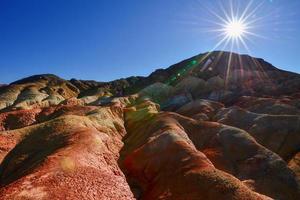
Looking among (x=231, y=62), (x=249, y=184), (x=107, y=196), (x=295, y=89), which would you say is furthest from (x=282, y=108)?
(x=231, y=62)

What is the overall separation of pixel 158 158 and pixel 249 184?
14894 mm

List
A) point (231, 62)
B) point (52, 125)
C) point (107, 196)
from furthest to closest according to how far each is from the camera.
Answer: point (231, 62), point (52, 125), point (107, 196)

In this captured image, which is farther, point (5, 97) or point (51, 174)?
point (5, 97)

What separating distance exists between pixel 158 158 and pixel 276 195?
1838 centimetres

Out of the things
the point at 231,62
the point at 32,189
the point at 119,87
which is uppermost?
the point at 231,62

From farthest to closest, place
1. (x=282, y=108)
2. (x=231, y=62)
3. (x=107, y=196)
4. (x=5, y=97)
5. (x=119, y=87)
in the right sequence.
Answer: (x=119, y=87) < (x=231, y=62) < (x=5, y=97) < (x=282, y=108) < (x=107, y=196)

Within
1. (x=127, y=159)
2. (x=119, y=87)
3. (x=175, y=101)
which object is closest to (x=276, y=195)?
(x=127, y=159)

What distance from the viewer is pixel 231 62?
183750 millimetres

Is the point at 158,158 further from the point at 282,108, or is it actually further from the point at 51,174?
the point at 282,108

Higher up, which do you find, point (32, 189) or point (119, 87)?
point (119, 87)

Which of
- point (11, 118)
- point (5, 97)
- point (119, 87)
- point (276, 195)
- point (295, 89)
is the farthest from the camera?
point (119, 87)

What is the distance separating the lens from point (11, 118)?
6694 centimetres

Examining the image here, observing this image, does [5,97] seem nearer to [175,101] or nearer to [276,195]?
[175,101]

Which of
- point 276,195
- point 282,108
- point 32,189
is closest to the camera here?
point 32,189
